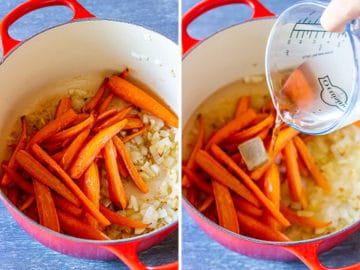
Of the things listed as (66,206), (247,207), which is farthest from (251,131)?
(66,206)

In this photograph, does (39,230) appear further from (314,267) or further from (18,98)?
(314,267)

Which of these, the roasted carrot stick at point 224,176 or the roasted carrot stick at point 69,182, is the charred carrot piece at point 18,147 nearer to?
the roasted carrot stick at point 69,182

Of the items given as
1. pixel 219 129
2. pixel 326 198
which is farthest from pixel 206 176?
pixel 326 198

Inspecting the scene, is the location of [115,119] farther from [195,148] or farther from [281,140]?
[281,140]

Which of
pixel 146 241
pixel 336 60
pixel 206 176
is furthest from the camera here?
pixel 206 176

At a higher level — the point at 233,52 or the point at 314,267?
the point at 233,52

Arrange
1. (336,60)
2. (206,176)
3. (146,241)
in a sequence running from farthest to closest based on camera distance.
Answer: (206,176) < (336,60) < (146,241)
